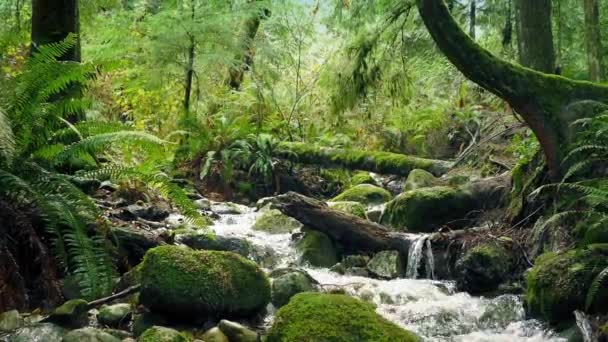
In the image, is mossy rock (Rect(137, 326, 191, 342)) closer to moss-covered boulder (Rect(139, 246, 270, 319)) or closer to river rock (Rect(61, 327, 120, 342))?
river rock (Rect(61, 327, 120, 342))

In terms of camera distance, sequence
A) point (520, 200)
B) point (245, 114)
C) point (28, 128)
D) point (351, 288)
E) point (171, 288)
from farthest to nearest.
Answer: point (245, 114)
point (520, 200)
point (351, 288)
point (171, 288)
point (28, 128)

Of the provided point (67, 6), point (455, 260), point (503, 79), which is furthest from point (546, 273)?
point (67, 6)

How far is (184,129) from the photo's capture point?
10.6m

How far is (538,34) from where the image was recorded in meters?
6.74

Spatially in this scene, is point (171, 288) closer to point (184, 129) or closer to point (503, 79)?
point (503, 79)

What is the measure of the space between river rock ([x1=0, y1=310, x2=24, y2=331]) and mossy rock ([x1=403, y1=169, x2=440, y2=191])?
601cm

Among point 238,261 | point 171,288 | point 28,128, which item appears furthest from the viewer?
point 238,261

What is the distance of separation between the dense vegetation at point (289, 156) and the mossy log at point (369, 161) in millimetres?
30

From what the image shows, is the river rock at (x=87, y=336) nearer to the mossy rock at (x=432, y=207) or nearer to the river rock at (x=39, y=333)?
the river rock at (x=39, y=333)

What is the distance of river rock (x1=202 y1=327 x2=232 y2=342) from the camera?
13.3ft

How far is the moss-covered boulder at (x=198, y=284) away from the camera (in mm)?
4320

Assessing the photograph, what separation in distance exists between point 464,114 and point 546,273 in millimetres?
7742

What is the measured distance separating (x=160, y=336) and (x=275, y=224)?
4.07 m

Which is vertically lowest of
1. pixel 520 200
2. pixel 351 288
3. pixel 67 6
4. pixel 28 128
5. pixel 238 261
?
pixel 351 288
